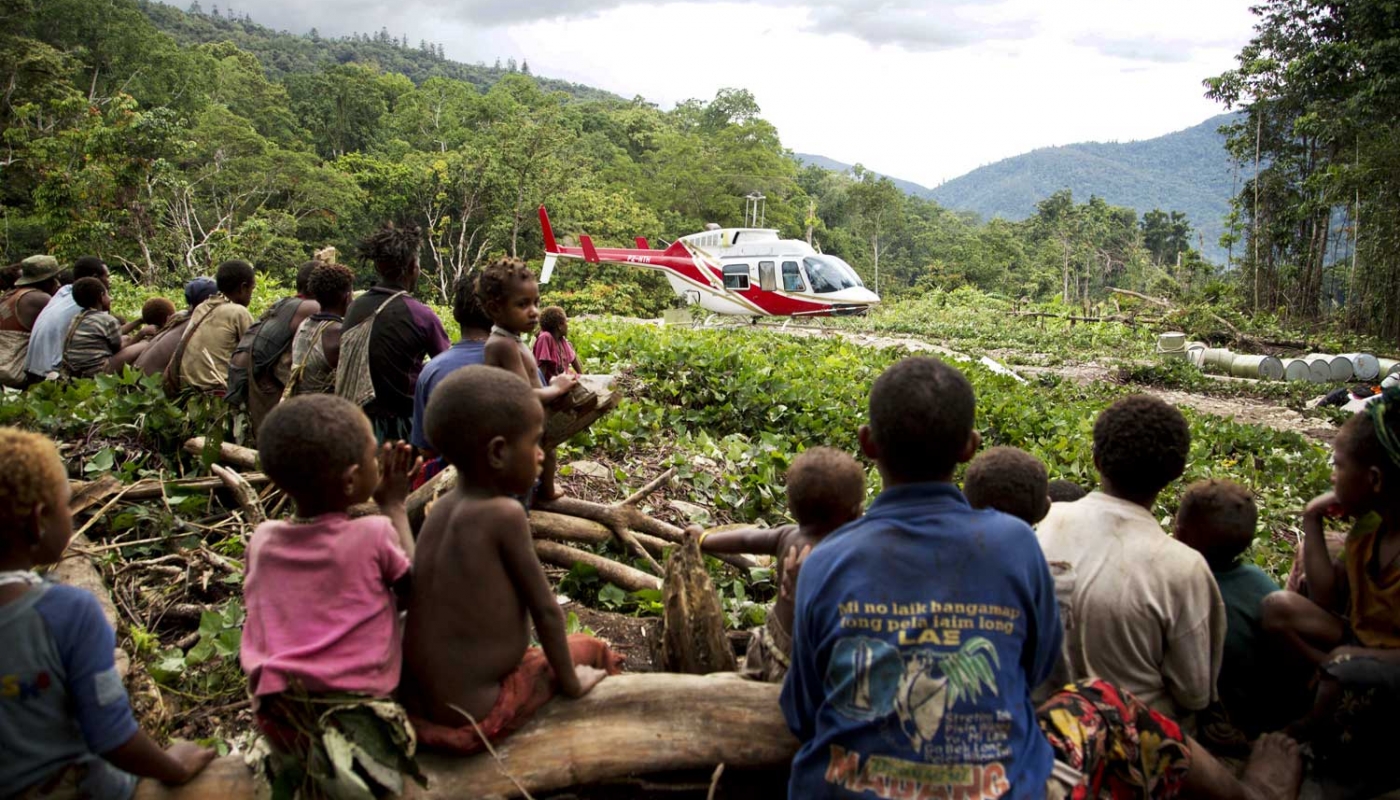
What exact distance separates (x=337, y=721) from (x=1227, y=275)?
3941 centimetres

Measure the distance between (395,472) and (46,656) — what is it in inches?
39.2

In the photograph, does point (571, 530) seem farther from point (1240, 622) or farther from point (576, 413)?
point (1240, 622)

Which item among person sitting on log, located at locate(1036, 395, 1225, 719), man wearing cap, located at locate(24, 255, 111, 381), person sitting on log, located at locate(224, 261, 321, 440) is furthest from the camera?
man wearing cap, located at locate(24, 255, 111, 381)

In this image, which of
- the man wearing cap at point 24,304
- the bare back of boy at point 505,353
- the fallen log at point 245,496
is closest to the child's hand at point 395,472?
the bare back of boy at point 505,353

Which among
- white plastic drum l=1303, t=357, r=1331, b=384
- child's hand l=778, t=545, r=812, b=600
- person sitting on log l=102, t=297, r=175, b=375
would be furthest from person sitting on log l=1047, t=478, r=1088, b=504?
white plastic drum l=1303, t=357, r=1331, b=384

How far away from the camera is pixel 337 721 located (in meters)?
2.27

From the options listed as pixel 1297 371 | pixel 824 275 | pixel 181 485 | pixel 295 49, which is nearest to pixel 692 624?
pixel 181 485

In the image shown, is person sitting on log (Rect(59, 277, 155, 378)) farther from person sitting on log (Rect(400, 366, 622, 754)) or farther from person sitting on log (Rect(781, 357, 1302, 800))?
person sitting on log (Rect(781, 357, 1302, 800))

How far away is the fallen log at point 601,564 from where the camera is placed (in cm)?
411

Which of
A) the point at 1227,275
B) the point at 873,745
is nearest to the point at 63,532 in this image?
the point at 873,745

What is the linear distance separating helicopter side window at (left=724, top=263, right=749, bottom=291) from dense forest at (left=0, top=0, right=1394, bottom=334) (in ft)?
50.6

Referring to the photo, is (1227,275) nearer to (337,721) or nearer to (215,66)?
(337,721)

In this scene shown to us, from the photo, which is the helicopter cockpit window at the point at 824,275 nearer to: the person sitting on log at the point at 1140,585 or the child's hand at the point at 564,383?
the child's hand at the point at 564,383

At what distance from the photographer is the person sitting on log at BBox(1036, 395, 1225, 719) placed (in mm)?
2602
